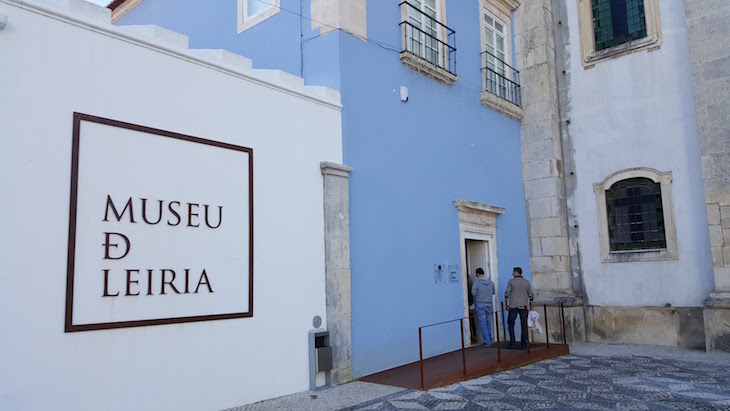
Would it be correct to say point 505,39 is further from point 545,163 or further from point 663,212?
point 663,212

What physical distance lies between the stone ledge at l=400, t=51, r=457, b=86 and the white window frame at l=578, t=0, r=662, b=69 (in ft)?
11.8

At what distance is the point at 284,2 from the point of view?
903cm

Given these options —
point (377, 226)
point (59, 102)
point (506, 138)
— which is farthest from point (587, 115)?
point (59, 102)

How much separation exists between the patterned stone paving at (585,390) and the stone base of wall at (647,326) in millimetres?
1755

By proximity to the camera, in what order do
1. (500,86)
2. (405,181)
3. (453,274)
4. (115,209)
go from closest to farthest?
(115,209), (405,181), (453,274), (500,86)

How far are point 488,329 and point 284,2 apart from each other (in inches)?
249

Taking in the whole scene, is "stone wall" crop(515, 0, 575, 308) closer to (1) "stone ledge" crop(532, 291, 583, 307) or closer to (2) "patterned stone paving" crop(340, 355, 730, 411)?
(1) "stone ledge" crop(532, 291, 583, 307)

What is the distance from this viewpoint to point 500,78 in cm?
1184

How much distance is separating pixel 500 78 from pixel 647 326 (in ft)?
18.0

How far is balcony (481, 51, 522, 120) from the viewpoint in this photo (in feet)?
36.8

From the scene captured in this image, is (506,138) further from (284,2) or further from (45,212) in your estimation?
(45,212)

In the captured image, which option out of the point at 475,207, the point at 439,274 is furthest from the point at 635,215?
the point at 439,274

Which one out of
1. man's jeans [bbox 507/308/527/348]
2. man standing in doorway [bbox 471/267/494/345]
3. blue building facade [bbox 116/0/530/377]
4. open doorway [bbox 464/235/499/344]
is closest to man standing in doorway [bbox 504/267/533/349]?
man's jeans [bbox 507/308/527/348]

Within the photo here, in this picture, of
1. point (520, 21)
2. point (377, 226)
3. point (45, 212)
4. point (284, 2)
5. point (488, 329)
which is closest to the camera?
point (45, 212)
